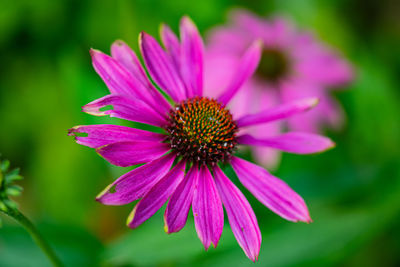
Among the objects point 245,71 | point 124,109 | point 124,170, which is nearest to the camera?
point 124,109

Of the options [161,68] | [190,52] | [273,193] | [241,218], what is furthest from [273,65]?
[241,218]

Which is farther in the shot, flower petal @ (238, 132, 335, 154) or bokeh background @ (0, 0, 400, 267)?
bokeh background @ (0, 0, 400, 267)

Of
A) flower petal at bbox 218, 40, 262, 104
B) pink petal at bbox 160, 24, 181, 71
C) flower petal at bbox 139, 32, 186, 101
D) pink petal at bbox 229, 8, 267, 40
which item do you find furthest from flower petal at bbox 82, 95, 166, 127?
pink petal at bbox 229, 8, 267, 40

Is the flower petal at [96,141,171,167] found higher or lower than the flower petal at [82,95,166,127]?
lower

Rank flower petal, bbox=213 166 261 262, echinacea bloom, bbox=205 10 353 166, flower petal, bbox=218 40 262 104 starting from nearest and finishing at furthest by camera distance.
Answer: flower petal, bbox=213 166 261 262, flower petal, bbox=218 40 262 104, echinacea bloom, bbox=205 10 353 166

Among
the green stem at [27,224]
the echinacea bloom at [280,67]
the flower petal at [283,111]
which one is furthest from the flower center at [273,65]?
the green stem at [27,224]

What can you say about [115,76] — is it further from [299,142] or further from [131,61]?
[299,142]

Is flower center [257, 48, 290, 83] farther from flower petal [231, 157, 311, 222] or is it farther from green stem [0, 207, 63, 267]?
green stem [0, 207, 63, 267]
